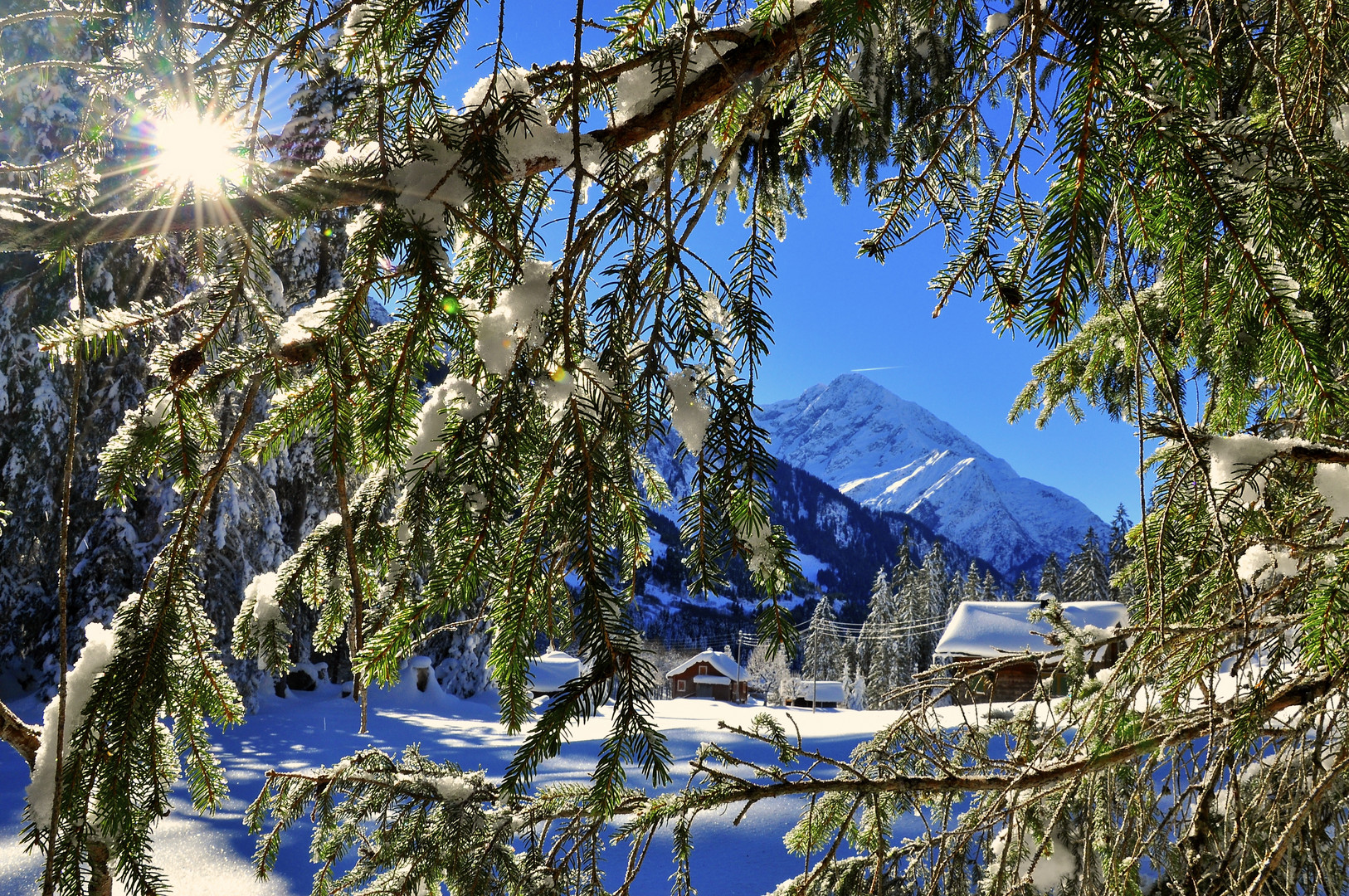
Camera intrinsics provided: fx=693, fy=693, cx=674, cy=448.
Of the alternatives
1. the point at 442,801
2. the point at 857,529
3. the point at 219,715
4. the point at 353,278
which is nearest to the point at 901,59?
the point at 353,278

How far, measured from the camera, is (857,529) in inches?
5999

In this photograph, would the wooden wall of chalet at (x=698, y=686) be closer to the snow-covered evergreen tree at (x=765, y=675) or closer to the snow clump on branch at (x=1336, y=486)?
the snow-covered evergreen tree at (x=765, y=675)

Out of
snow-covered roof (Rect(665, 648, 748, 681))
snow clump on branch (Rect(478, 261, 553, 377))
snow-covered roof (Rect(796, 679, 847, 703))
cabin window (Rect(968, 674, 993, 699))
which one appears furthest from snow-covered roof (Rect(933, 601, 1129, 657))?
snow-covered roof (Rect(665, 648, 748, 681))

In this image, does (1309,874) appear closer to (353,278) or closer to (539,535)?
(539,535)

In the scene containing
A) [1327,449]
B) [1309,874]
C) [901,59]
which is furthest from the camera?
[901,59]

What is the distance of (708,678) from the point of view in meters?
47.0

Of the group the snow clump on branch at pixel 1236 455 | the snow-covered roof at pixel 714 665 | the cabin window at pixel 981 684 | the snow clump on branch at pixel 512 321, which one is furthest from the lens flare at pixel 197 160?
the snow-covered roof at pixel 714 665

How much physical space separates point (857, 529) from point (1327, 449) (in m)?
158

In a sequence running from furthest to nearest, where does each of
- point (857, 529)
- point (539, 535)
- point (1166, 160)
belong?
point (857, 529), point (539, 535), point (1166, 160)

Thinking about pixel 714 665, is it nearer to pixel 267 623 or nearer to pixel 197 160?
pixel 267 623

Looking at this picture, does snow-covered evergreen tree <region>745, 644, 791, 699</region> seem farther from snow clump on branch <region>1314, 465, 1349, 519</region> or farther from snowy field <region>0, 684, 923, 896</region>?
snow clump on branch <region>1314, 465, 1349, 519</region>

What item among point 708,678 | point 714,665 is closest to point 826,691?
point 714,665

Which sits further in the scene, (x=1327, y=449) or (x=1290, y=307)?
(x=1327, y=449)

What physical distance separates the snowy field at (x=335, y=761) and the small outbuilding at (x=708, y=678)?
37.2 meters
